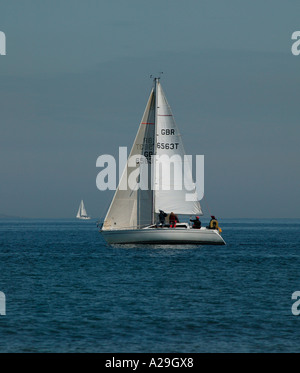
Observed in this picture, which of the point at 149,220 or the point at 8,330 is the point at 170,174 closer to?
the point at 149,220

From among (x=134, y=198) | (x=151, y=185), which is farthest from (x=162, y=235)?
(x=151, y=185)

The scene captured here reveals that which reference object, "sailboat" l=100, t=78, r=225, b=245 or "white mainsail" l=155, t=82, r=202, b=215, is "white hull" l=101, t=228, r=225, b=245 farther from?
"white mainsail" l=155, t=82, r=202, b=215

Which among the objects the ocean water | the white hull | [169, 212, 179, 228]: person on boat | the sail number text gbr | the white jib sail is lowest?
the ocean water

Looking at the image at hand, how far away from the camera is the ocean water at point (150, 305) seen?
21.0 meters

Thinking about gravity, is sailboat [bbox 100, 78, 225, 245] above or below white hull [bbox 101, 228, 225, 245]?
above

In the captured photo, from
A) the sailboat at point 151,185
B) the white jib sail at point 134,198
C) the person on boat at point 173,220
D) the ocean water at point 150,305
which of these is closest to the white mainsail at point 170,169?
the sailboat at point 151,185

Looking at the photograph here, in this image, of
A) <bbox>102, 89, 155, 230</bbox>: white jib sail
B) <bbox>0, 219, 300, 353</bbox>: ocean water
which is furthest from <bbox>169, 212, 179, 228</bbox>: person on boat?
<bbox>0, 219, 300, 353</bbox>: ocean water

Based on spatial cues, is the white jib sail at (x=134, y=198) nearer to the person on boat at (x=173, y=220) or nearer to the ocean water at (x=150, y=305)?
the person on boat at (x=173, y=220)

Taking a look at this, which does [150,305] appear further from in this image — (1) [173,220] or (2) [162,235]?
(1) [173,220]

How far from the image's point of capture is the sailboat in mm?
52219

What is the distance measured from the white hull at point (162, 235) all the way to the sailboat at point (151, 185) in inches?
4.1

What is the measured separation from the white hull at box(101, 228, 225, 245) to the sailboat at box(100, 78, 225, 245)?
10 cm

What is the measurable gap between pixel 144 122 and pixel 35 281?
21.0m
